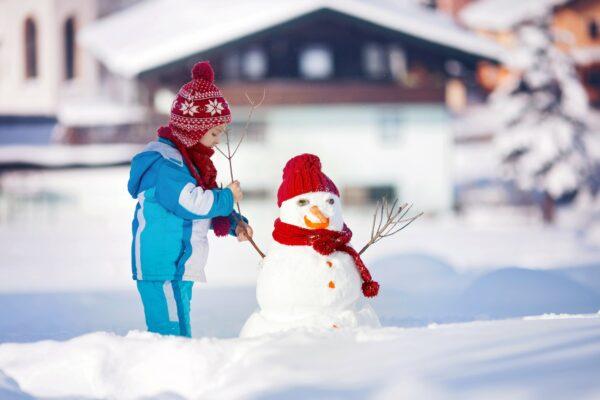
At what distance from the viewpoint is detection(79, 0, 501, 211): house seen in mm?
22000

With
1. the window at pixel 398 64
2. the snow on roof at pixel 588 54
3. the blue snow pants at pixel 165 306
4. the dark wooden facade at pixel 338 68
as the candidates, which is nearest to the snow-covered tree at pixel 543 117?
the dark wooden facade at pixel 338 68

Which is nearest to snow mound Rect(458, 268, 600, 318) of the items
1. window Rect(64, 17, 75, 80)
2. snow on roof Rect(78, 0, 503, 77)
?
snow on roof Rect(78, 0, 503, 77)

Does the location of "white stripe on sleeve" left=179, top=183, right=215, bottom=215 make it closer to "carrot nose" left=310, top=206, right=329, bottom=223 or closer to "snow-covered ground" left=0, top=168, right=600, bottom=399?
"carrot nose" left=310, top=206, right=329, bottom=223

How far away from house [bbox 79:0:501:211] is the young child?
17.4 meters

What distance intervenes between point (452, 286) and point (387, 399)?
6388 mm

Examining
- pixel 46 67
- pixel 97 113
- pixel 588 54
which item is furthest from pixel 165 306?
pixel 588 54

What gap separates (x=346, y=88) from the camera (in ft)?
75.2

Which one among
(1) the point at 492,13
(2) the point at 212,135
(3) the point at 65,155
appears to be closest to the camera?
(2) the point at 212,135

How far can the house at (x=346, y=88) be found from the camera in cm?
2200

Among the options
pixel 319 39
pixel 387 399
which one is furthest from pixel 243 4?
pixel 387 399

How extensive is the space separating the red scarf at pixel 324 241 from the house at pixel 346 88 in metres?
17.4

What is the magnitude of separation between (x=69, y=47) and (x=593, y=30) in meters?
24.7

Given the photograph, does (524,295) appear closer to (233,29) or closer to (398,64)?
(233,29)

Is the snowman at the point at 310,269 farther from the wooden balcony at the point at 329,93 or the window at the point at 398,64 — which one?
the window at the point at 398,64
